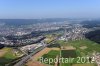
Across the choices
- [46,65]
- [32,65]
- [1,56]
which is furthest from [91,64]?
[1,56]

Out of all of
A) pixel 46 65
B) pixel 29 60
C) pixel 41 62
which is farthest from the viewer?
pixel 29 60

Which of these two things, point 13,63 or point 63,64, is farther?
point 13,63

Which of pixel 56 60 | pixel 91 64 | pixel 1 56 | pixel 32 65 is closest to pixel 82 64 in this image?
pixel 91 64

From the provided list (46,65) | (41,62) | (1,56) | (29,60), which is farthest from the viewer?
(1,56)

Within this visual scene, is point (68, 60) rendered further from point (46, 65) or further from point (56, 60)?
point (46, 65)

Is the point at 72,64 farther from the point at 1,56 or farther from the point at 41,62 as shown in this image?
the point at 1,56

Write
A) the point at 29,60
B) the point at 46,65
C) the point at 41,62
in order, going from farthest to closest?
1. the point at 29,60
2. the point at 41,62
3. the point at 46,65

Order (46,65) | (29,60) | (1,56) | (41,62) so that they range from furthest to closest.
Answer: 1. (1,56)
2. (29,60)
3. (41,62)
4. (46,65)

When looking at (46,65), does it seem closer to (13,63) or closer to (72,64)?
(72,64)

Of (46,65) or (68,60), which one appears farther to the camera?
(68,60)
